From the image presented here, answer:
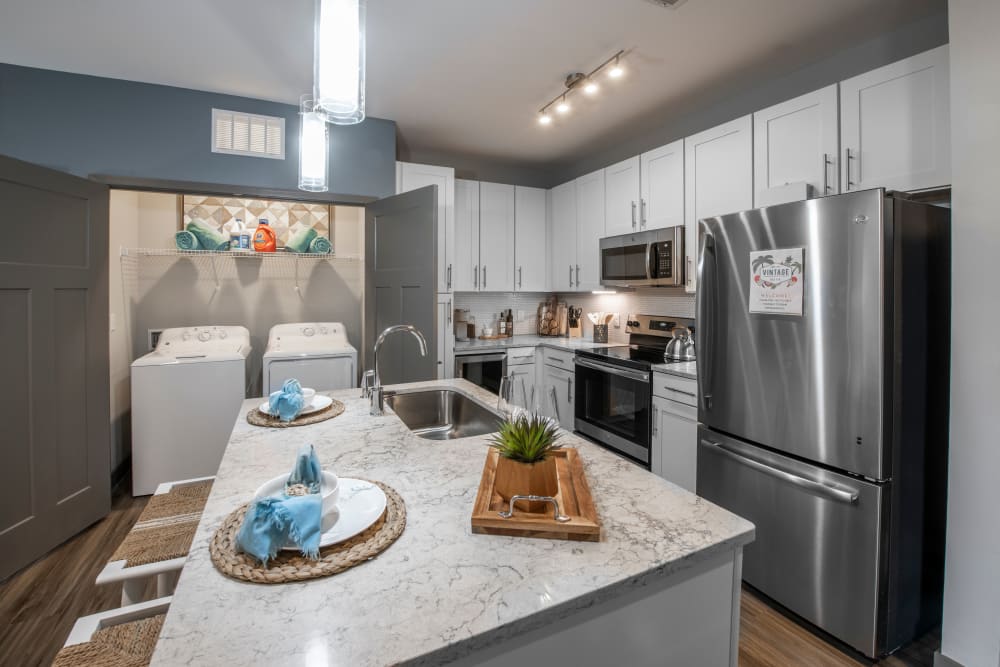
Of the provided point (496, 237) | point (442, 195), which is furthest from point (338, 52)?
point (496, 237)

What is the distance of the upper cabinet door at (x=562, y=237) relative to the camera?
4.07m

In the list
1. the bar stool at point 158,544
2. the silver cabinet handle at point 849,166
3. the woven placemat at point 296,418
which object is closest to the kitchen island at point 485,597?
the bar stool at point 158,544

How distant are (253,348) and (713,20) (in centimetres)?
391

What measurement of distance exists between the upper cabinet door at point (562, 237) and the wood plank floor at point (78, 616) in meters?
2.69

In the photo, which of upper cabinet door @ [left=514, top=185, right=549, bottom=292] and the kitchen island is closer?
the kitchen island

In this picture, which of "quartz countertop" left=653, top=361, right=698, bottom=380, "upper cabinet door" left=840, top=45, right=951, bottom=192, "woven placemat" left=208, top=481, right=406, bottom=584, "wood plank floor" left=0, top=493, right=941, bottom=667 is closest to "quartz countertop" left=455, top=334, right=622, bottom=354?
"quartz countertop" left=653, top=361, right=698, bottom=380

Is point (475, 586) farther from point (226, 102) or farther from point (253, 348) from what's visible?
point (253, 348)

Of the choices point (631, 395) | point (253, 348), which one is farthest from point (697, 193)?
point (253, 348)

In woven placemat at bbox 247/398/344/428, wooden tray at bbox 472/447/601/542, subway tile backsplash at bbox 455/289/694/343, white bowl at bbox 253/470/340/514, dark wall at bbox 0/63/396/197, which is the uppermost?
dark wall at bbox 0/63/396/197

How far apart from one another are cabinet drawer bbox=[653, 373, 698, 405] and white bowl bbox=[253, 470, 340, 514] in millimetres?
1987

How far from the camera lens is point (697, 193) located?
113 inches

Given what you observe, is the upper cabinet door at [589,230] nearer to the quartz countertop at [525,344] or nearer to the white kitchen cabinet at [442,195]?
the quartz countertop at [525,344]

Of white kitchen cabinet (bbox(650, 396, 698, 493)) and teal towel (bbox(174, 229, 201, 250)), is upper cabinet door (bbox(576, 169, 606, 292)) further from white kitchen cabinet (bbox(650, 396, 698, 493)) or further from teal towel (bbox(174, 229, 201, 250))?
teal towel (bbox(174, 229, 201, 250))

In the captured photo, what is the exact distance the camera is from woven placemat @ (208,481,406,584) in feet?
2.56
